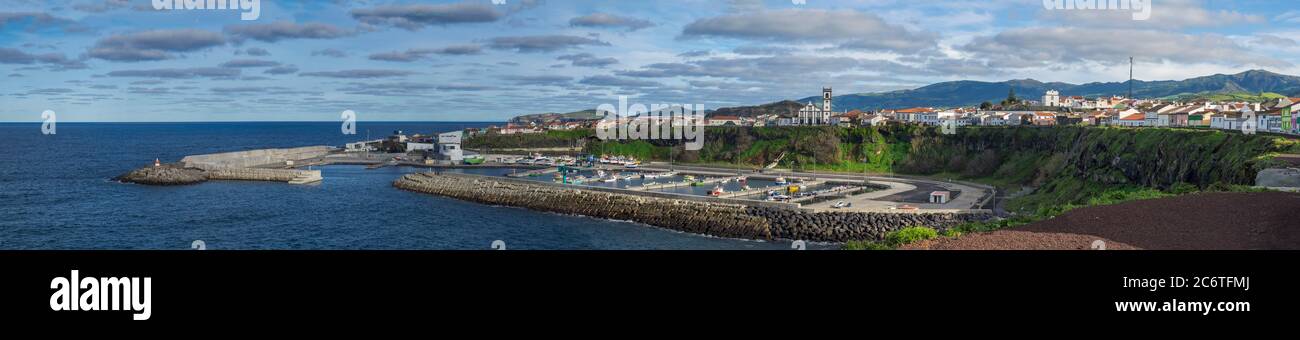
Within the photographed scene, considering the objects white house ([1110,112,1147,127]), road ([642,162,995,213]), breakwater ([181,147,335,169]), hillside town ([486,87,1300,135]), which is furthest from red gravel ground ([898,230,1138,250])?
breakwater ([181,147,335,169])

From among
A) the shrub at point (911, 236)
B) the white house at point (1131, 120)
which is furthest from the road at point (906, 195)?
the shrub at point (911, 236)

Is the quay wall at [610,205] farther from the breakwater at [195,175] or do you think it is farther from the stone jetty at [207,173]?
the breakwater at [195,175]

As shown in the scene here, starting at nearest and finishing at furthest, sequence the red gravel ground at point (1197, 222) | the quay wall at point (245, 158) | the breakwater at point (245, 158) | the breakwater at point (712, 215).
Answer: the red gravel ground at point (1197, 222) → the breakwater at point (712, 215) → the breakwater at point (245, 158) → the quay wall at point (245, 158)

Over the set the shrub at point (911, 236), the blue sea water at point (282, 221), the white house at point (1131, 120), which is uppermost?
the white house at point (1131, 120)

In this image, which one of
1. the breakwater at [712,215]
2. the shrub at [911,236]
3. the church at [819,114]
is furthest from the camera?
the church at [819,114]

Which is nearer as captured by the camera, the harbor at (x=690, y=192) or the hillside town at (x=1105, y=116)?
the harbor at (x=690, y=192)
